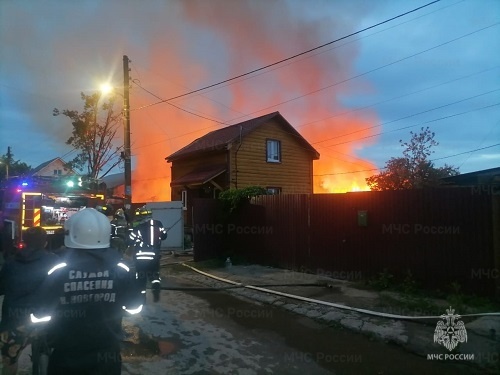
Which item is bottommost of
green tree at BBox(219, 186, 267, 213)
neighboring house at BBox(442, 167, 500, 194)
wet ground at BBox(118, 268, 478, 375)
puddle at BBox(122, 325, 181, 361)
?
wet ground at BBox(118, 268, 478, 375)

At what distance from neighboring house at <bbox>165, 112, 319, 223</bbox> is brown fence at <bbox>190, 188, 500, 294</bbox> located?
7.40 m

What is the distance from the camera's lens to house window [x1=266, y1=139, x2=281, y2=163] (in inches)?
843

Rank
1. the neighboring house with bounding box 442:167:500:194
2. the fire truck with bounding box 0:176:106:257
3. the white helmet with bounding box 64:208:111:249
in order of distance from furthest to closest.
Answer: the fire truck with bounding box 0:176:106:257, the neighboring house with bounding box 442:167:500:194, the white helmet with bounding box 64:208:111:249

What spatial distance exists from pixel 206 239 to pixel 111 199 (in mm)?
4244

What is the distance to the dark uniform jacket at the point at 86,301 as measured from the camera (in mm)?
2281

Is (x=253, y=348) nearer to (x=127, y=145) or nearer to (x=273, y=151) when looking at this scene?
(x=127, y=145)

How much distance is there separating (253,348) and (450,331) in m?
2.77

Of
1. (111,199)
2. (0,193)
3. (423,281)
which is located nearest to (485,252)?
(423,281)

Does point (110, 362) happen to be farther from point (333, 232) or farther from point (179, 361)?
point (333, 232)

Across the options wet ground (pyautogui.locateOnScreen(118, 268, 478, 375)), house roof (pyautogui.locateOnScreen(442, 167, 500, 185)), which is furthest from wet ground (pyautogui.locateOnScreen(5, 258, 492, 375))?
Result: house roof (pyautogui.locateOnScreen(442, 167, 500, 185))

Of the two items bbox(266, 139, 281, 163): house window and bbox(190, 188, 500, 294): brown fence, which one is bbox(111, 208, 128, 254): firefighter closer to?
bbox(190, 188, 500, 294): brown fence

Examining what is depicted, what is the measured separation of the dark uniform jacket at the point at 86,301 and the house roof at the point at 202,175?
16079mm

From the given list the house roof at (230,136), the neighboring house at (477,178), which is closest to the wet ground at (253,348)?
the neighboring house at (477,178)

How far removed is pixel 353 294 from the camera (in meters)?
7.82
